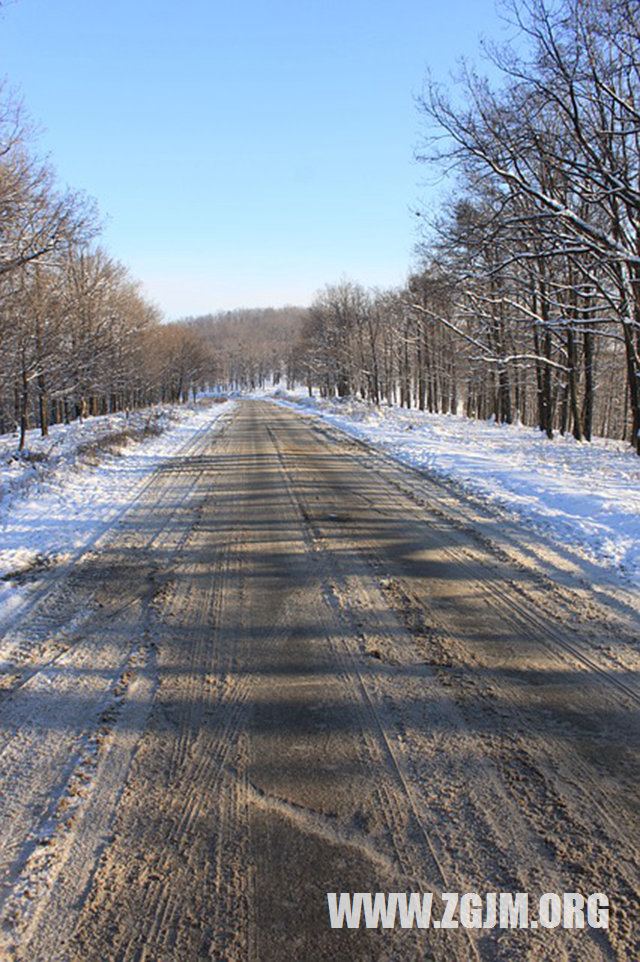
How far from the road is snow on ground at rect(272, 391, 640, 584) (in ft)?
4.89

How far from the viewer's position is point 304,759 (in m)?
2.91

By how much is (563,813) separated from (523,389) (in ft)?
143

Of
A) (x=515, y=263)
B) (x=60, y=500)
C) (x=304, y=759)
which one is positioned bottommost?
(x=304, y=759)

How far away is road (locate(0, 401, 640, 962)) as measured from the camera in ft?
6.68

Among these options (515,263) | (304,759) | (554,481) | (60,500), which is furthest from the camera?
(515,263)

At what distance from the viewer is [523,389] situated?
42.5m

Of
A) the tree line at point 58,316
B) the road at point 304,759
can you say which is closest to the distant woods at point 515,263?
the tree line at point 58,316

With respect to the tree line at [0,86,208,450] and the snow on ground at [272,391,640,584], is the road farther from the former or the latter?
the tree line at [0,86,208,450]

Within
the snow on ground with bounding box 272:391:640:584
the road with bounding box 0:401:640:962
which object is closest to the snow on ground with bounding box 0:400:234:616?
the road with bounding box 0:401:640:962

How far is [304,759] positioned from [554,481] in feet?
30.7

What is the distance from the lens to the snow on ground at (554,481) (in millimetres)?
6984

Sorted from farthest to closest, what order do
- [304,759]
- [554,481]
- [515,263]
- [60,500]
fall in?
1. [515,263]
2. [554,481]
3. [60,500]
4. [304,759]

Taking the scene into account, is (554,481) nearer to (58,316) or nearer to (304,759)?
(304,759)

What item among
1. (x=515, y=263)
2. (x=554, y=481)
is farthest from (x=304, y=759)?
(x=515, y=263)
